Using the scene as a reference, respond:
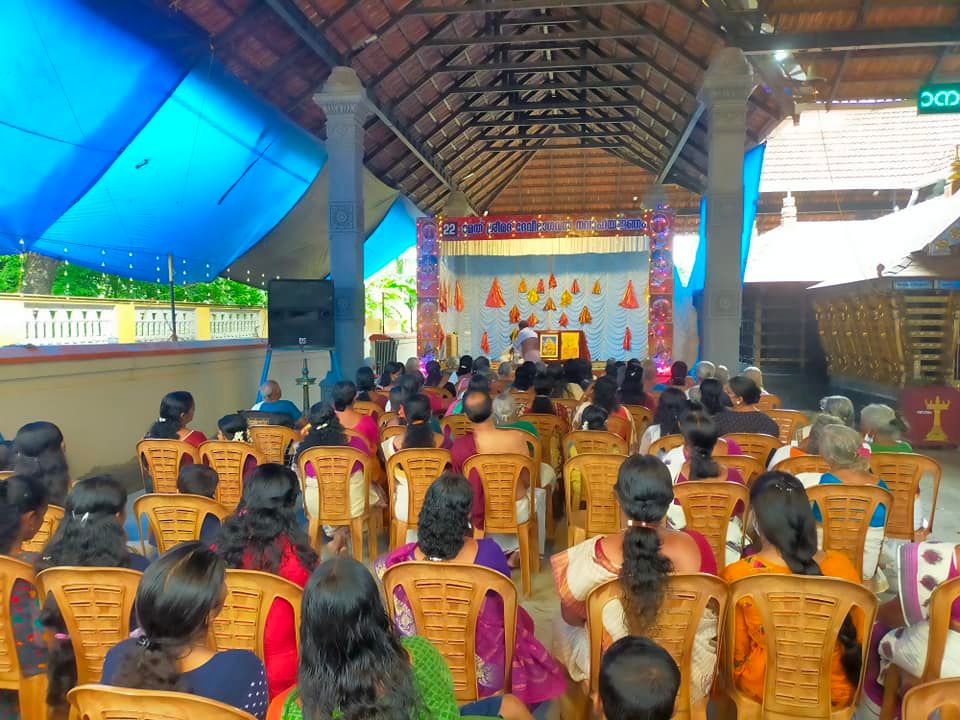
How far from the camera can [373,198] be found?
9734mm

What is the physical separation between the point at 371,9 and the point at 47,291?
33.4 feet

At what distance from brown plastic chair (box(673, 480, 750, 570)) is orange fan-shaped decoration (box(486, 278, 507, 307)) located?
12.7 metres

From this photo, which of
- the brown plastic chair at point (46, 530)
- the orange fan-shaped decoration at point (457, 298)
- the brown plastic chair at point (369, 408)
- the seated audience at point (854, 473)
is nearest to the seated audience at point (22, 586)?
the brown plastic chair at point (46, 530)

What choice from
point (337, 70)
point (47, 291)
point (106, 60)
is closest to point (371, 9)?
point (337, 70)

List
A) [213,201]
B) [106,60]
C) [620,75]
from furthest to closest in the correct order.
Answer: [620,75] → [213,201] → [106,60]

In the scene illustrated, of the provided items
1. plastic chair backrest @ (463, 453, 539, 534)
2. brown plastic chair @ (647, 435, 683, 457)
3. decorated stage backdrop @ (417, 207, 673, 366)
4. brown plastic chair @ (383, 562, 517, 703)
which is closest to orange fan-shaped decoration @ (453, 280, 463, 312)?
decorated stage backdrop @ (417, 207, 673, 366)

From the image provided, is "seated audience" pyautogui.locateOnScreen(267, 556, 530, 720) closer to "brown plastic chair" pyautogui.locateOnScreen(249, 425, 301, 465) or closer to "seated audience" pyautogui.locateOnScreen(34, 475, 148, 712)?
"seated audience" pyautogui.locateOnScreen(34, 475, 148, 712)

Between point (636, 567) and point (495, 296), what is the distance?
13.7m

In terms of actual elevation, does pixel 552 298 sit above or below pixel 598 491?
above

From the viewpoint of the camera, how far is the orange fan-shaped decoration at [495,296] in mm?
15383

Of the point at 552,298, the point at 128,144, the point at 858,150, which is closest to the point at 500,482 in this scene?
the point at 128,144

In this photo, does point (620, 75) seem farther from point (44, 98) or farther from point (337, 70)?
point (44, 98)

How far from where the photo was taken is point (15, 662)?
2.02 m

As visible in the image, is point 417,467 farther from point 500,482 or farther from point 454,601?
point 454,601
